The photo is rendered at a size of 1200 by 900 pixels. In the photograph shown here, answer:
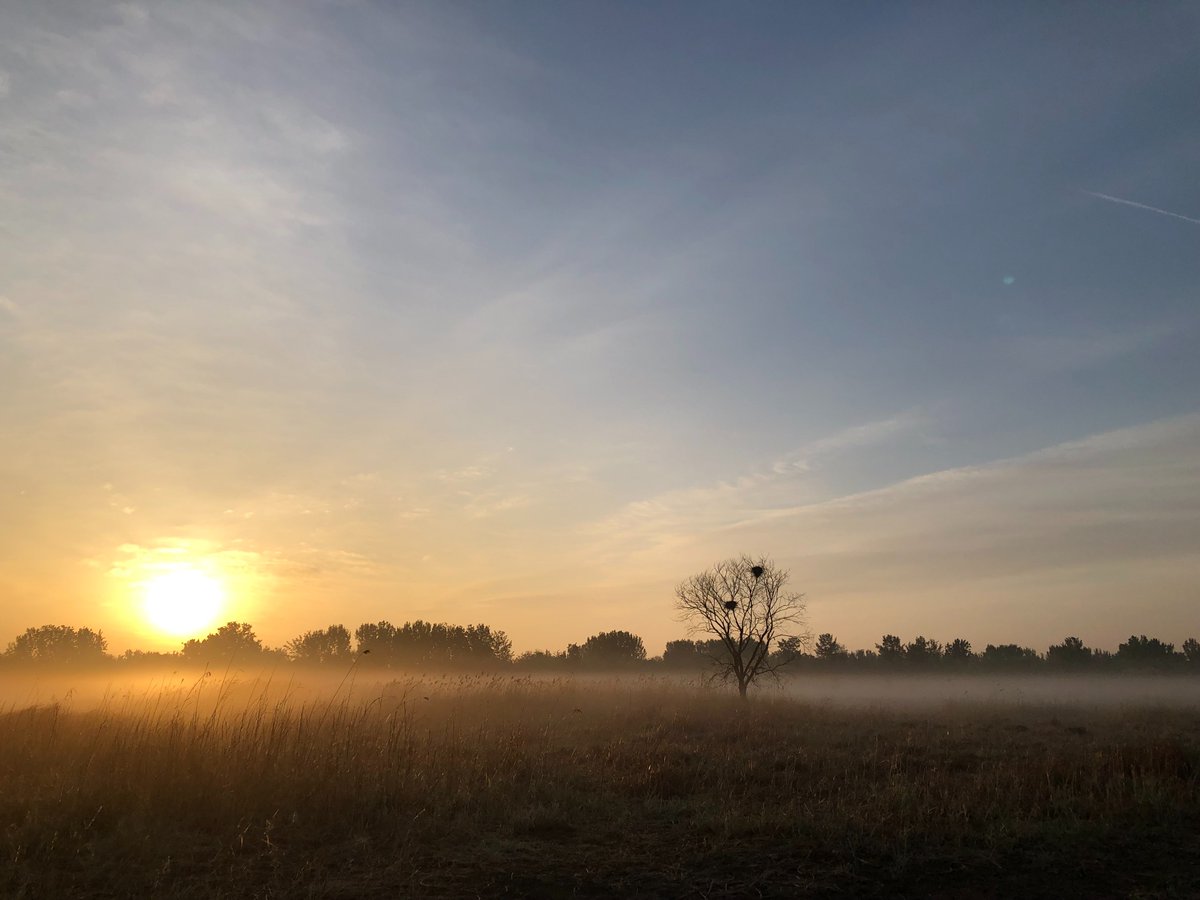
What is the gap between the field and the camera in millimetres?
6074

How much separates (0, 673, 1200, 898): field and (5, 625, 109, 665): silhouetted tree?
67358mm

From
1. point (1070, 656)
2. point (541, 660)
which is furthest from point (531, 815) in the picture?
point (1070, 656)

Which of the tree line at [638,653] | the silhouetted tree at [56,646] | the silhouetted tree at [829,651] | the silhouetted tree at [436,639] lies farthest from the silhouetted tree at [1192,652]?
the silhouetted tree at [56,646]

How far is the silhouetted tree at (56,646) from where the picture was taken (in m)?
63.6

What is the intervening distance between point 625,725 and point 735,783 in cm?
891

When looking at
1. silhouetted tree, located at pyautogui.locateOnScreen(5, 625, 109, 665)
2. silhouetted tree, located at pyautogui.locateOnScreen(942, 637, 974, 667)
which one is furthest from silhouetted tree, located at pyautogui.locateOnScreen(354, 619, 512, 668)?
silhouetted tree, located at pyautogui.locateOnScreen(942, 637, 974, 667)

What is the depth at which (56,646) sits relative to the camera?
69.0 metres

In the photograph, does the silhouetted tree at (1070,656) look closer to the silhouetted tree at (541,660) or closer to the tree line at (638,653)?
the tree line at (638,653)

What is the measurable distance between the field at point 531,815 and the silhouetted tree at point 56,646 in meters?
67.4

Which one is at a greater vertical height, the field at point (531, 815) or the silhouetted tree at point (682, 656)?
the field at point (531, 815)

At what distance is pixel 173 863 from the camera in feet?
20.6

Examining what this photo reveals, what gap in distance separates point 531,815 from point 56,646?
84175 mm

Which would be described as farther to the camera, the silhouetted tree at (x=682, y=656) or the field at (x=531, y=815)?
the silhouetted tree at (x=682, y=656)

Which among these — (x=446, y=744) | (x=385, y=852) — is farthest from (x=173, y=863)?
(x=446, y=744)
